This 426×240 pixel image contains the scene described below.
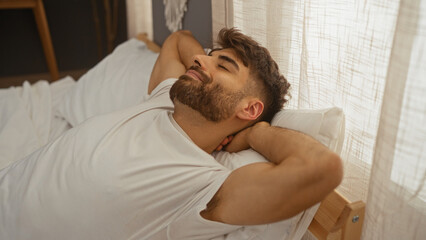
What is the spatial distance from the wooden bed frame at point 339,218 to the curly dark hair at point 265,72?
33 cm

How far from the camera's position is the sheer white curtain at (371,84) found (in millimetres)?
717

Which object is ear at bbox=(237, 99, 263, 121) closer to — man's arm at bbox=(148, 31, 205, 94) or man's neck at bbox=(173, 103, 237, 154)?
man's neck at bbox=(173, 103, 237, 154)

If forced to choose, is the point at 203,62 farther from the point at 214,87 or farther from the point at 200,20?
the point at 200,20

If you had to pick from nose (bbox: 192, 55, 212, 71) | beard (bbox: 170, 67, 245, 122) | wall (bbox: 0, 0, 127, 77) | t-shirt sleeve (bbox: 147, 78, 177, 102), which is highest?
nose (bbox: 192, 55, 212, 71)

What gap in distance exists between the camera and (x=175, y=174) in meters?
0.98

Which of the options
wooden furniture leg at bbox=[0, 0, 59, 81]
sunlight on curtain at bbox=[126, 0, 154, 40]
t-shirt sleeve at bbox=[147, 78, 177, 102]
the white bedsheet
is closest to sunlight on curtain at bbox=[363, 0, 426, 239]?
t-shirt sleeve at bbox=[147, 78, 177, 102]

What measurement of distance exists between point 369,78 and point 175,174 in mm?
508

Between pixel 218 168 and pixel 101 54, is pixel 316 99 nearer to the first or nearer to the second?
pixel 218 168

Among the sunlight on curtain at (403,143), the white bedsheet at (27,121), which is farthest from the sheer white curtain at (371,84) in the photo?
the white bedsheet at (27,121)

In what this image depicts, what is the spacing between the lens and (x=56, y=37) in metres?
3.56

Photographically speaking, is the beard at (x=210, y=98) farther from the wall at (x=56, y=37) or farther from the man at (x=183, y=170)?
the wall at (x=56, y=37)

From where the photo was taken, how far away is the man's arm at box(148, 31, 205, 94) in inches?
58.2

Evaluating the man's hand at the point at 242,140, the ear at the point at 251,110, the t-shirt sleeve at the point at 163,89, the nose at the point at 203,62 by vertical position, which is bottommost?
the man's hand at the point at 242,140

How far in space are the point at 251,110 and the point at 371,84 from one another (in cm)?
35
